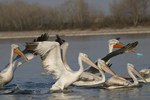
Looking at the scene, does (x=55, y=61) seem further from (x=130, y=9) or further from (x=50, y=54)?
(x=130, y=9)

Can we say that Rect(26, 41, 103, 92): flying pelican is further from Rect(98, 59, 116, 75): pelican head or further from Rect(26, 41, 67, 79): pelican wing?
Rect(98, 59, 116, 75): pelican head

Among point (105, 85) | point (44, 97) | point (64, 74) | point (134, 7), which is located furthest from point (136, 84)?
point (134, 7)

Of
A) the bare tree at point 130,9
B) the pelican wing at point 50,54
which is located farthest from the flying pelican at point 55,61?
the bare tree at point 130,9

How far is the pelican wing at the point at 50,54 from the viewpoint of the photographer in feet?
22.6

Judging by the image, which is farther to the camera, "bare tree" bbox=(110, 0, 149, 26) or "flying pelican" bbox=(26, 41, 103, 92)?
"bare tree" bbox=(110, 0, 149, 26)

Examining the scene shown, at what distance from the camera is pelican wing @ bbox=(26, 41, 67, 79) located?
6.90 m

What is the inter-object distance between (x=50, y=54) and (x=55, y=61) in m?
0.24

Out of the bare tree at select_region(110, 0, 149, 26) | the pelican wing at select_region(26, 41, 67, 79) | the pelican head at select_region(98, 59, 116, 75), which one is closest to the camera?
the pelican wing at select_region(26, 41, 67, 79)

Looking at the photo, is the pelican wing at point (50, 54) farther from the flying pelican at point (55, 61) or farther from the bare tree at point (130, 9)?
the bare tree at point (130, 9)

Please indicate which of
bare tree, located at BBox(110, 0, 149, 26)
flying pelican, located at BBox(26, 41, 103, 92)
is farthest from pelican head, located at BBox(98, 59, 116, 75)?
bare tree, located at BBox(110, 0, 149, 26)

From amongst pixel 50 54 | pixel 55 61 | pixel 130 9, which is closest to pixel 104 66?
pixel 55 61

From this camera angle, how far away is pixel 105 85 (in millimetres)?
7461

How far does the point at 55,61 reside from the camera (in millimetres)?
7238

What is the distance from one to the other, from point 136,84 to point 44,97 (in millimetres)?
2176
